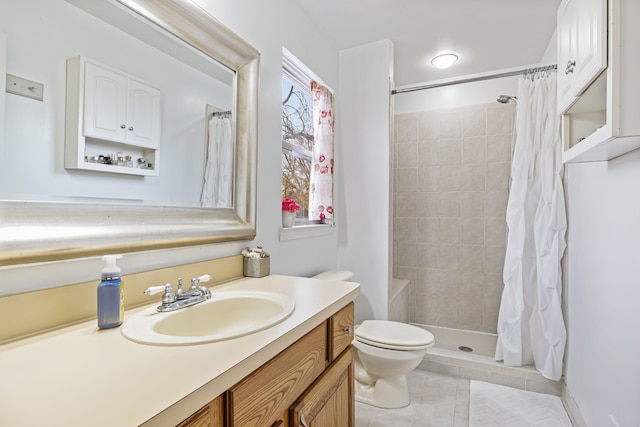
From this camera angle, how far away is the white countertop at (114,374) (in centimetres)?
46

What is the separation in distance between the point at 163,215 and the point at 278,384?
0.66 m

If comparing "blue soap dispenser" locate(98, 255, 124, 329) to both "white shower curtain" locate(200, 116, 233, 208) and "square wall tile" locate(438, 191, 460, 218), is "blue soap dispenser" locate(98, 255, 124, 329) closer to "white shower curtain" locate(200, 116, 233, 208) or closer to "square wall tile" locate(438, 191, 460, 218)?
"white shower curtain" locate(200, 116, 233, 208)

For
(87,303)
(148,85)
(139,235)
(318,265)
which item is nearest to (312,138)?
(318,265)

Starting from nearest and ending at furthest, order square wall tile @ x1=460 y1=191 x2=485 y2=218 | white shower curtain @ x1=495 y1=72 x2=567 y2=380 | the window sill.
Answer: the window sill, white shower curtain @ x1=495 y1=72 x2=567 y2=380, square wall tile @ x1=460 y1=191 x2=485 y2=218

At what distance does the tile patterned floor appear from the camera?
5.91ft

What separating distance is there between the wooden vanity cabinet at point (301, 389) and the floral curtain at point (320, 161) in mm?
1066

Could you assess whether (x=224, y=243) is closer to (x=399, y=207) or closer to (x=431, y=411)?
(x=431, y=411)

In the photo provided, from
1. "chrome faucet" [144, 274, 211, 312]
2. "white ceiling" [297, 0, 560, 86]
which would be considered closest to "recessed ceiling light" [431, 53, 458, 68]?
"white ceiling" [297, 0, 560, 86]

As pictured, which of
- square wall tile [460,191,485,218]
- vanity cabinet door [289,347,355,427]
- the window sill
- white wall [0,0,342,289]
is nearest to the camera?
vanity cabinet door [289,347,355,427]

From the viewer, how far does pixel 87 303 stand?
86 cm

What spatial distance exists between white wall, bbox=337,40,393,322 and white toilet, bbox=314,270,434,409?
1.02 feet

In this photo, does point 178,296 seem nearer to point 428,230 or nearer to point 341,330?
point 341,330

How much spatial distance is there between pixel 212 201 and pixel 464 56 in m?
2.31

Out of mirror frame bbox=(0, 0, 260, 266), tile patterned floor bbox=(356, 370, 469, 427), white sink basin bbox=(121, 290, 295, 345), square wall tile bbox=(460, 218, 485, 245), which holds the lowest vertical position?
tile patterned floor bbox=(356, 370, 469, 427)
